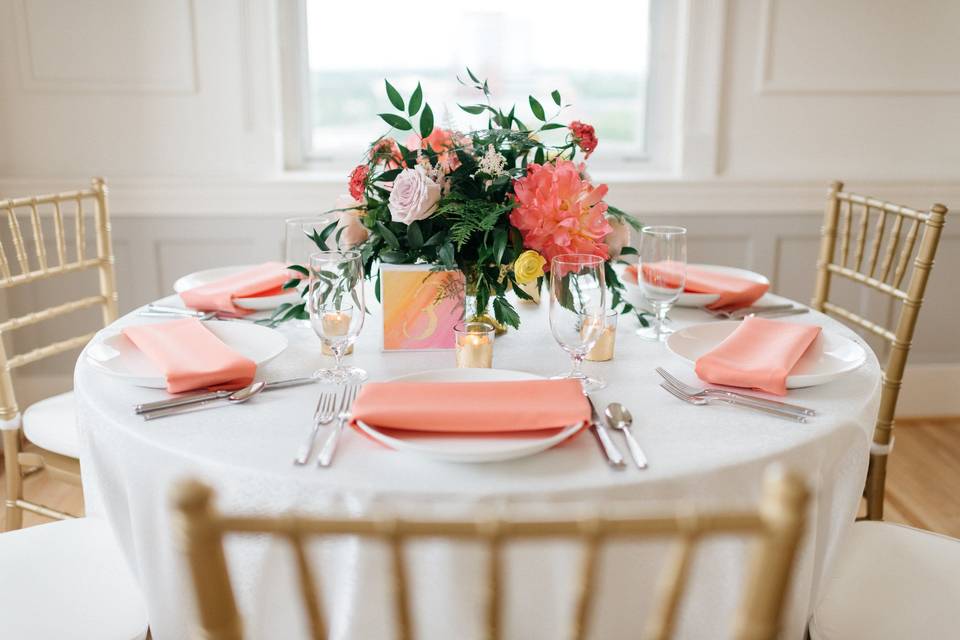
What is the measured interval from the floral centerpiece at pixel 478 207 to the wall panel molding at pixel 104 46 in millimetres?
1691

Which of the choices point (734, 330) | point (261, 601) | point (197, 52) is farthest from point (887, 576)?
point (197, 52)

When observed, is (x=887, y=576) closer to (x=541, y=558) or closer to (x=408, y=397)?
(x=541, y=558)

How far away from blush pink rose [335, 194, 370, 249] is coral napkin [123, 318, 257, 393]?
280 millimetres

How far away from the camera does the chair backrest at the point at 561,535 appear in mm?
609

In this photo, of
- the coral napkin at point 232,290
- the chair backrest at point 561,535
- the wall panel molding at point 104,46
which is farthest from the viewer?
the wall panel molding at point 104,46

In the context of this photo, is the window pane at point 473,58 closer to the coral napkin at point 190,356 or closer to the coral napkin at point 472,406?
the coral napkin at point 190,356

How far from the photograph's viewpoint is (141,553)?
3.94 ft

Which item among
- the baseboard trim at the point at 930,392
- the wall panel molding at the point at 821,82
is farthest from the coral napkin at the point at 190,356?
the baseboard trim at the point at 930,392

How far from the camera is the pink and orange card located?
59.7 inches

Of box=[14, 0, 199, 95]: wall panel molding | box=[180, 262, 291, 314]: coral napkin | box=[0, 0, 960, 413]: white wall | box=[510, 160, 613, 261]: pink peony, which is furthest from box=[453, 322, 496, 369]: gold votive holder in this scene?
box=[14, 0, 199, 95]: wall panel molding

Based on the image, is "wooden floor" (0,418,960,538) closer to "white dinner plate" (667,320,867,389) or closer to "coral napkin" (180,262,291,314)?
"coral napkin" (180,262,291,314)

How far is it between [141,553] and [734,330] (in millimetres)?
1064

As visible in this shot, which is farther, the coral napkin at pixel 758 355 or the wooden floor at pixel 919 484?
the wooden floor at pixel 919 484

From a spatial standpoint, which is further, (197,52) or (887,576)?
(197,52)
